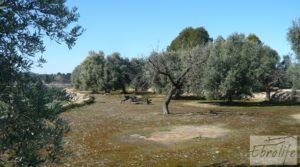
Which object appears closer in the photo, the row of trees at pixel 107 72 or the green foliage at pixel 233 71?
the green foliage at pixel 233 71

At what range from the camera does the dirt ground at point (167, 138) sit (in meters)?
22.0

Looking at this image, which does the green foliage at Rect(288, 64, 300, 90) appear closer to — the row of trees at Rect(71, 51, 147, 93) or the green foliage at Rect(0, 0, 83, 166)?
the green foliage at Rect(0, 0, 83, 166)

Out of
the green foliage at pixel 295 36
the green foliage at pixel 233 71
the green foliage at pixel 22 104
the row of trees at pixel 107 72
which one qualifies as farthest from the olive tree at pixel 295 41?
A: the row of trees at pixel 107 72

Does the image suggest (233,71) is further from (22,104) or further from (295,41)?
(22,104)

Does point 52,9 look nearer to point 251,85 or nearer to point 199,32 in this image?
point 251,85

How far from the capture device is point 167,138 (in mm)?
29578

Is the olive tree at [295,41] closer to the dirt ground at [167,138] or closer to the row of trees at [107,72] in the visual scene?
the dirt ground at [167,138]

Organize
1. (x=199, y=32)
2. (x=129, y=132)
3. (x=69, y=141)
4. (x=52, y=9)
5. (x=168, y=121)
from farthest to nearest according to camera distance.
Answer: (x=199, y=32)
(x=168, y=121)
(x=129, y=132)
(x=69, y=141)
(x=52, y=9)

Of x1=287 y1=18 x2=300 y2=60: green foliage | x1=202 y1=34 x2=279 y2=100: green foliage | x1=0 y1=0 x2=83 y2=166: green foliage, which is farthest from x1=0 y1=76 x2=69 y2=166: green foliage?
x1=202 y1=34 x2=279 y2=100: green foliage

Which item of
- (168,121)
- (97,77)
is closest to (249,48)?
(168,121)

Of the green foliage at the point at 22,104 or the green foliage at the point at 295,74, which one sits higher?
the green foliage at the point at 295,74

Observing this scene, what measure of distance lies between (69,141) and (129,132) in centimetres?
612

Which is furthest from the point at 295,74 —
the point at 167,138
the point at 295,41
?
the point at 167,138

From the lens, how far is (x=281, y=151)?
2314 centimetres
